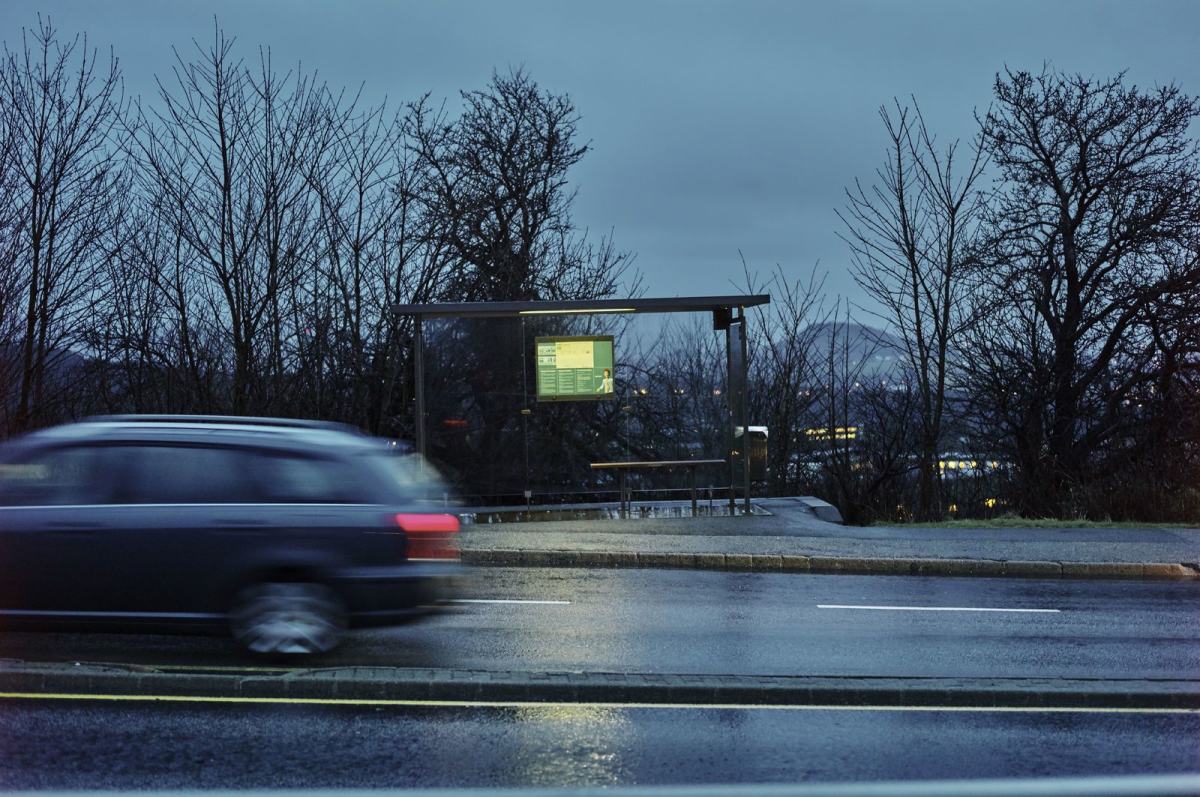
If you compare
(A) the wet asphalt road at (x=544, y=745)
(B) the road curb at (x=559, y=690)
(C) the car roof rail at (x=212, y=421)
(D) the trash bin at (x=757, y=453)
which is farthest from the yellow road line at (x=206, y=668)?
(D) the trash bin at (x=757, y=453)

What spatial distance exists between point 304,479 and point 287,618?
34.9 inches

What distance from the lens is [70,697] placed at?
6539 millimetres

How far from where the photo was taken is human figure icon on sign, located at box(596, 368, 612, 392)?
16.9 meters

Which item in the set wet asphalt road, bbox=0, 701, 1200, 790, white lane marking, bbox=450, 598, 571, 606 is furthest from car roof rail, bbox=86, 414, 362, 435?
white lane marking, bbox=450, 598, 571, 606

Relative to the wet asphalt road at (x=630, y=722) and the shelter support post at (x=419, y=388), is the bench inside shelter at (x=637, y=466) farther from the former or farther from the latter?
the wet asphalt road at (x=630, y=722)

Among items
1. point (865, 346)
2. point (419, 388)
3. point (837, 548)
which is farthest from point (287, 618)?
point (865, 346)

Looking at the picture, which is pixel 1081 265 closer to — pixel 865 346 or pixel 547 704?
pixel 865 346

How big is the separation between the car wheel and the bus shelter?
9.28 m

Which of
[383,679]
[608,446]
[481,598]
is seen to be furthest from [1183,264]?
[383,679]

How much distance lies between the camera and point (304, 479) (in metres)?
7.49

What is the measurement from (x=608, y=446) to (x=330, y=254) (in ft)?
25.7

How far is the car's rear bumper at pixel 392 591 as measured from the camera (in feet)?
24.3

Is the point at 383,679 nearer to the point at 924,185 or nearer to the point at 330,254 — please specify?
the point at 330,254

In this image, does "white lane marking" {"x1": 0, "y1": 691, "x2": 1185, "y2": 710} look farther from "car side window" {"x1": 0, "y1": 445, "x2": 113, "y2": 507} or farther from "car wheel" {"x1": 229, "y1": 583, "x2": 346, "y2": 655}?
"car side window" {"x1": 0, "y1": 445, "x2": 113, "y2": 507}
